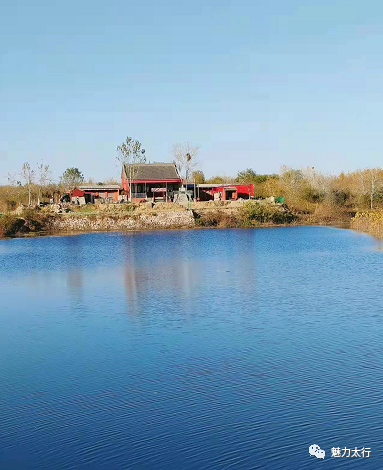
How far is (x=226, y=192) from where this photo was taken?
218ft

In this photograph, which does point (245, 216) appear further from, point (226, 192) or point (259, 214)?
point (226, 192)

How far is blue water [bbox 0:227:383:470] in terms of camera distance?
8.63 meters

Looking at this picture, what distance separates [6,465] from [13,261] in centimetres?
2655

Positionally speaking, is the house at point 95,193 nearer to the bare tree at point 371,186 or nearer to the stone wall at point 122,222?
the stone wall at point 122,222

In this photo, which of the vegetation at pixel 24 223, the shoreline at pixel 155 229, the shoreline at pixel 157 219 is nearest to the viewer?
the vegetation at pixel 24 223

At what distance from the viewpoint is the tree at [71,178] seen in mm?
97312

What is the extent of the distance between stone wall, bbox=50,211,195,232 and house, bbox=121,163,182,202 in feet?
29.4

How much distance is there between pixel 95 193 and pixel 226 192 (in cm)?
1471

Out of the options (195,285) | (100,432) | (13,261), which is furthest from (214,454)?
(13,261)

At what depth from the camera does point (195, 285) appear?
23016 mm

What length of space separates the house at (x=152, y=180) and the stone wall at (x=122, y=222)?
29.4 ft

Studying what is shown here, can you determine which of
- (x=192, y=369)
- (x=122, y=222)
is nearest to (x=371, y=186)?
(x=122, y=222)

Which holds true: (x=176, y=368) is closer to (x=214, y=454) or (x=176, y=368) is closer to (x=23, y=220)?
(x=214, y=454)

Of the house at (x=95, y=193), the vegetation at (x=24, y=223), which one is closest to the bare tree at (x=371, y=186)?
the house at (x=95, y=193)
